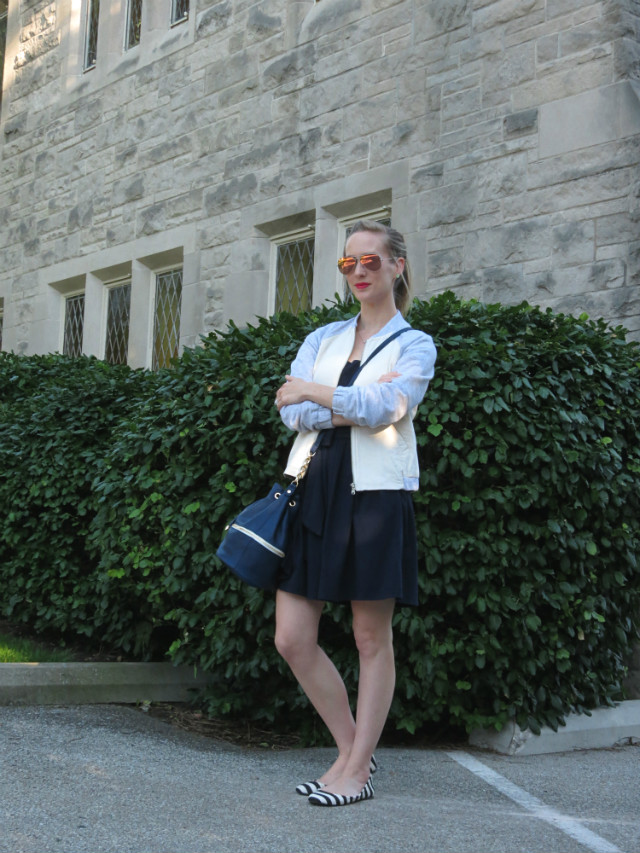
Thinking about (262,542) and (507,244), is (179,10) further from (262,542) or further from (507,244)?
(262,542)

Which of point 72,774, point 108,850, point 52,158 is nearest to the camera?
point 108,850

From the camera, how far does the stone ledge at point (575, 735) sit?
4820 millimetres

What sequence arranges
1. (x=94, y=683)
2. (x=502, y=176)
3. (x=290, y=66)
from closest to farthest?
(x=94, y=683), (x=502, y=176), (x=290, y=66)

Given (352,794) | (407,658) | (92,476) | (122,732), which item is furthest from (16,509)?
(352,794)

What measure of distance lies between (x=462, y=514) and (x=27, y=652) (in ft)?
9.93

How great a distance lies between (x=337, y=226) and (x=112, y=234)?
130 inches

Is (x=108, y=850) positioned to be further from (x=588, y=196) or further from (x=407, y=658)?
(x=588, y=196)

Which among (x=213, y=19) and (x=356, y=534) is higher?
(x=213, y=19)

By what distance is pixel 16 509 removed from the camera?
710 cm

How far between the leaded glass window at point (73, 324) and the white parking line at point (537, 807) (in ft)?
28.0

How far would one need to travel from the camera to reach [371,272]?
Answer: 3818mm

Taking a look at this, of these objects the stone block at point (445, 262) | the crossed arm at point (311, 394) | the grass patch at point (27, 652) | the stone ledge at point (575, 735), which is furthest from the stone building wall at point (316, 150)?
the grass patch at point (27, 652)

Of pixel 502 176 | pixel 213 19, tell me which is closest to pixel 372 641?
pixel 502 176

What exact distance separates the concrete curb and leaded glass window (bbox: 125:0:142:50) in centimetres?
790
